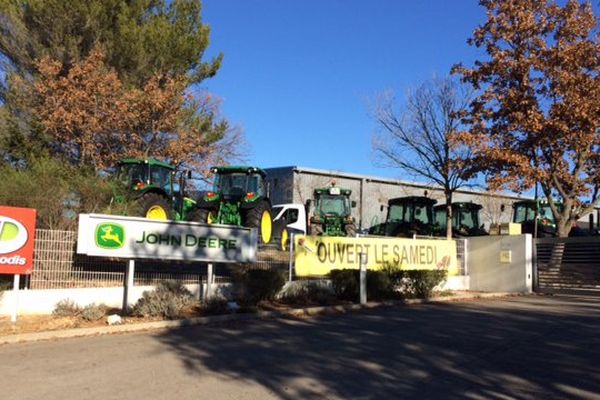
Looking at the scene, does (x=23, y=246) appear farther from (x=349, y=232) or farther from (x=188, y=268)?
(x=349, y=232)

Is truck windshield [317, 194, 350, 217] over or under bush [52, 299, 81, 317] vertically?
over

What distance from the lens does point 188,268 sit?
48.3 ft

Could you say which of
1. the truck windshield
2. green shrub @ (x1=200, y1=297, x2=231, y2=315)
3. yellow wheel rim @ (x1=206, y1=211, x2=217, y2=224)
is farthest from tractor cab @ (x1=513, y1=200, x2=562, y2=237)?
green shrub @ (x1=200, y1=297, x2=231, y2=315)

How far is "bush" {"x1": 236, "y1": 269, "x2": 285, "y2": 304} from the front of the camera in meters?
14.3

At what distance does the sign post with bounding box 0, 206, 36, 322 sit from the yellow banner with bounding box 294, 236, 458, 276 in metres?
6.50

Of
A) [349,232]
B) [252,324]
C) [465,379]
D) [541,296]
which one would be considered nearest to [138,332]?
[252,324]

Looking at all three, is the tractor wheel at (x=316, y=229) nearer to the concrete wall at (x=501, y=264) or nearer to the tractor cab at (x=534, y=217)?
the concrete wall at (x=501, y=264)

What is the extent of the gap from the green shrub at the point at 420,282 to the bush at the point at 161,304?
22.7ft

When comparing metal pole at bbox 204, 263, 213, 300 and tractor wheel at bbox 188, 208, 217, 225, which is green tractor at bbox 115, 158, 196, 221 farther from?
metal pole at bbox 204, 263, 213, 300

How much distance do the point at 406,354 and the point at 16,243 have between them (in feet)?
23.5

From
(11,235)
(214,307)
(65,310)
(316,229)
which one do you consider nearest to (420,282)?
(214,307)

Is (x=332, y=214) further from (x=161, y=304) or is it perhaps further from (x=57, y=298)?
(x=57, y=298)

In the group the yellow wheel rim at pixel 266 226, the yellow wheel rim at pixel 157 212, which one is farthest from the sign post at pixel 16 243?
the yellow wheel rim at pixel 266 226

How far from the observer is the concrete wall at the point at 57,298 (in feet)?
39.4
